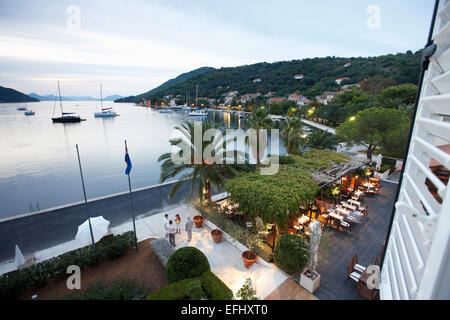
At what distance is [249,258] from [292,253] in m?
1.74

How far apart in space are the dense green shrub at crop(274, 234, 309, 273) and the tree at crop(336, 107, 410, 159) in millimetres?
16812

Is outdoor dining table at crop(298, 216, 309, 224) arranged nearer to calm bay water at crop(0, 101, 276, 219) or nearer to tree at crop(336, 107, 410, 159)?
calm bay water at crop(0, 101, 276, 219)

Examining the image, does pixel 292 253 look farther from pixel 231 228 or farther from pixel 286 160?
pixel 286 160

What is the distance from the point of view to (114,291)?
657 centimetres

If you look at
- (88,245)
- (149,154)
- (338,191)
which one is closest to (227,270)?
(88,245)

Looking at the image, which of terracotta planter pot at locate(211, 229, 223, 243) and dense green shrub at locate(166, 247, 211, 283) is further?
terracotta planter pot at locate(211, 229, 223, 243)

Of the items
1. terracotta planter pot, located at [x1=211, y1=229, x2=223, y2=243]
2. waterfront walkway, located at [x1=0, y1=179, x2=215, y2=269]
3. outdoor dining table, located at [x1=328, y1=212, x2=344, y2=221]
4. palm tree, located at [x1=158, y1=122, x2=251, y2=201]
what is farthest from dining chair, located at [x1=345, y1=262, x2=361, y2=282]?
waterfront walkway, located at [x1=0, y1=179, x2=215, y2=269]

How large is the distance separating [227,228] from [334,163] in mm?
8485

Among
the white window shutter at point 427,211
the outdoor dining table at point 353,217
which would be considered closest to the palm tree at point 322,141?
the outdoor dining table at point 353,217

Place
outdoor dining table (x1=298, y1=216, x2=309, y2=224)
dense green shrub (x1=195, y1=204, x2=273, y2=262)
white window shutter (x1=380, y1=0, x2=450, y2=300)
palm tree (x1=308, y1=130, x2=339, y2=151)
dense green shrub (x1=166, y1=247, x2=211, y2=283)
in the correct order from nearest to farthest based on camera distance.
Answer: white window shutter (x1=380, y1=0, x2=450, y2=300) < dense green shrub (x1=166, y1=247, x2=211, y2=283) < dense green shrub (x1=195, y1=204, x2=273, y2=262) < outdoor dining table (x1=298, y1=216, x2=309, y2=224) < palm tree (x1=308, y1=130, x2=339, y2=151)

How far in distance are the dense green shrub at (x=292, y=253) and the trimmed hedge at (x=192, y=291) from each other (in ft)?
7.60

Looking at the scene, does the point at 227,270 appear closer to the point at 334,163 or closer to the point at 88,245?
the point at 88,245

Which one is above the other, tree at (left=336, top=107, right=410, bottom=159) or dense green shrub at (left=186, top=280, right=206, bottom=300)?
tree at (left=336, top=107, right=410, bottom=159)

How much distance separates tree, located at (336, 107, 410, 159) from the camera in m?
19.0
